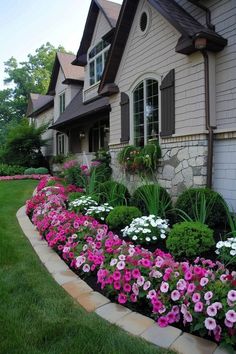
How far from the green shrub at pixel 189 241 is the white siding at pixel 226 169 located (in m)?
2.37

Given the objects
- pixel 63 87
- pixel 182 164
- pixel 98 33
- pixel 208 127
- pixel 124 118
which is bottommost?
pixel 182 164

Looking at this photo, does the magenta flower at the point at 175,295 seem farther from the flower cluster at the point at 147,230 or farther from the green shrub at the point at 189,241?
the flower cluster at the point at 147,230

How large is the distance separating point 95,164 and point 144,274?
22.6ft

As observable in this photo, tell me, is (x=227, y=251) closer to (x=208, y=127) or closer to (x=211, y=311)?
(x=211, y=311)

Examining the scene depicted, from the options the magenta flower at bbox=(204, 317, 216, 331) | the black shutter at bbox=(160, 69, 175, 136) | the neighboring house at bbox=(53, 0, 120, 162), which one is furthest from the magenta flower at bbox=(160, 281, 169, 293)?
the neighboring house at bbox=(53, 0, 120, 162)

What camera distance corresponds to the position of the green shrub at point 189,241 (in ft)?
12.6

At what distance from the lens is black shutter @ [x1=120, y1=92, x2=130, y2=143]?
8.72 metres

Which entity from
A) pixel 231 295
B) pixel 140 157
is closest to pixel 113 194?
pixel 140 157

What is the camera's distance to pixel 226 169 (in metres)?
6.29

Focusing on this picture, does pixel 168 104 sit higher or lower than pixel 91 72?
lower

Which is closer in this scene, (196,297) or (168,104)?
(196,297)

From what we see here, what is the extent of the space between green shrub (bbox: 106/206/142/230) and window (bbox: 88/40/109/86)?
9.34 metres

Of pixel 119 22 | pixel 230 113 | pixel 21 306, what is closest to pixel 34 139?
pixel 119 22

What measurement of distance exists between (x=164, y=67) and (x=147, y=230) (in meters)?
4.31
